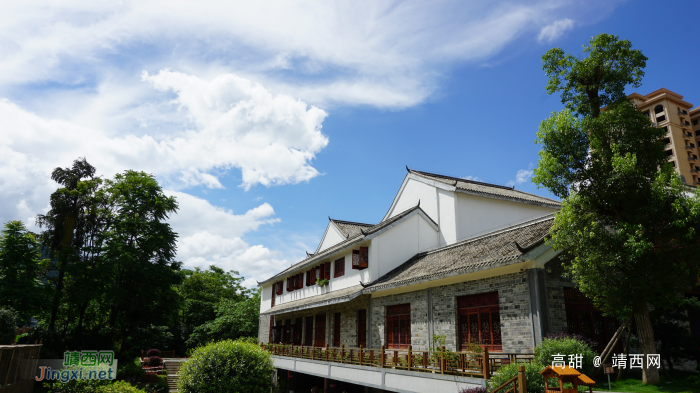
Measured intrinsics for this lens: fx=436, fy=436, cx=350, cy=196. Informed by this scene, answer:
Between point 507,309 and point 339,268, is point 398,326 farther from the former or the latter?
point 339,268

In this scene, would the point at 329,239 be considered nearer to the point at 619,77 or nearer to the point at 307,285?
the point at 307,285

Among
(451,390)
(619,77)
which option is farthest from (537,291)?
(619,77)

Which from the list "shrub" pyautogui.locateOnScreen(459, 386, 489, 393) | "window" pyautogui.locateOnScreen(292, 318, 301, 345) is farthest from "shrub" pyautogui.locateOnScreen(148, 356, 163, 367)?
"shrub" pyautogui.locateOnScreen(459, 386, 489, 393)

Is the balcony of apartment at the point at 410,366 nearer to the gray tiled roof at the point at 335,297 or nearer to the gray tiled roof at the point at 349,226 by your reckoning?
the gray tiled roof at the point at 335,297

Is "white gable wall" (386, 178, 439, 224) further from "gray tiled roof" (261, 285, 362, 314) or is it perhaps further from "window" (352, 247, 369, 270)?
"gray tiled roof" (261, 285, 362, 314)

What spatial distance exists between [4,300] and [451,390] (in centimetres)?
2400

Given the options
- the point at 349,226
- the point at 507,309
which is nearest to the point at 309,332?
the point at 349,226

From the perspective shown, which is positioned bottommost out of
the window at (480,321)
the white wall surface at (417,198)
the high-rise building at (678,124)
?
the window at (480,321)

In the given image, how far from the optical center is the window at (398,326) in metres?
15.3

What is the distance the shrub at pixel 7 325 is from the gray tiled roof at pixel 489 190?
70.2 ft

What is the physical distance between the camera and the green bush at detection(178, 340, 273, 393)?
1370 centimetres

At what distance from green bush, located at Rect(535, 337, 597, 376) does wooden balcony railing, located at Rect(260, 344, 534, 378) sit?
2.55 ft

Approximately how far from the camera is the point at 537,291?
1076cm

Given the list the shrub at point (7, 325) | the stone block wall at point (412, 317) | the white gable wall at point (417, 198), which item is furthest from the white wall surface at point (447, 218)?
the shrub at point (7, 325)
